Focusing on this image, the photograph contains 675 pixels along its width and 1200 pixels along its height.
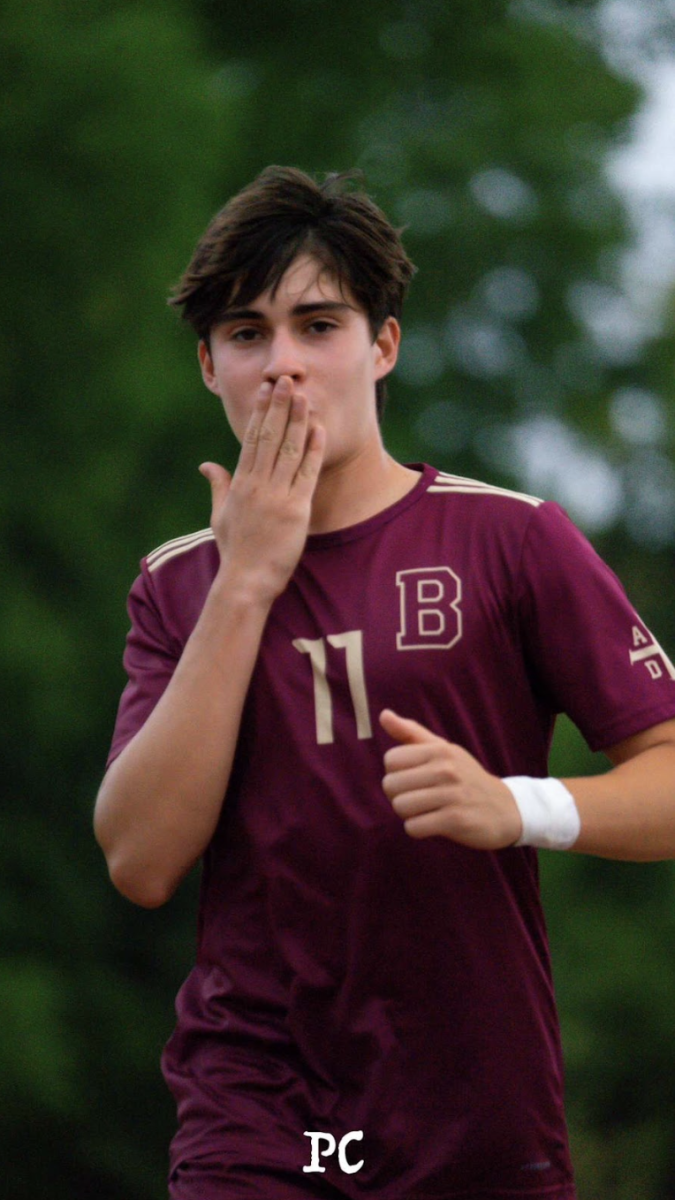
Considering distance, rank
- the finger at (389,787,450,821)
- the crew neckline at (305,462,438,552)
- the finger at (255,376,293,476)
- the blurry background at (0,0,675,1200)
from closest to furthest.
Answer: the finger at (389,787,450,821), the finger at (255,376,293,476), the crew neckline at (305,462,438,552), the blurry background at (0,0,675,1200)

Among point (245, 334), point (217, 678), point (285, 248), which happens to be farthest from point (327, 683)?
point (285, 248)

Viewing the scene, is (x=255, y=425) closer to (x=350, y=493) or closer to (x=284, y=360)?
(x=284, y=360)

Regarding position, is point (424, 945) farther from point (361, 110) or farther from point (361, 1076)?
point (361, 110)

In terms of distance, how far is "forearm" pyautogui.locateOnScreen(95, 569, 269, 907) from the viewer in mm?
2535

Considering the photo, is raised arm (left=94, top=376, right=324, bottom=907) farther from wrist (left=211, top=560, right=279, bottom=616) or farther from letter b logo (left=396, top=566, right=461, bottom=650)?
letter b logo (left=396, top=566, right=461, bottom=650)

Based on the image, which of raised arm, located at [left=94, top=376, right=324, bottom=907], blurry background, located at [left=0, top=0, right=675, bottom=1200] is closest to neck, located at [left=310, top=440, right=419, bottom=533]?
raised arm, located at [left=94, top=376, right=324, bottom=907]

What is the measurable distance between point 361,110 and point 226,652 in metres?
3.64

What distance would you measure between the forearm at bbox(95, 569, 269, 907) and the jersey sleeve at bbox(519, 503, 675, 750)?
0.40 m

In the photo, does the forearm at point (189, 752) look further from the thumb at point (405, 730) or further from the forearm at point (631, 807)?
the forearm at point (631, 807)

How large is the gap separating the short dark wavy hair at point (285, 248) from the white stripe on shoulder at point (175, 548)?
12.6 inches

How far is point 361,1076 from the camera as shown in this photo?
257cm

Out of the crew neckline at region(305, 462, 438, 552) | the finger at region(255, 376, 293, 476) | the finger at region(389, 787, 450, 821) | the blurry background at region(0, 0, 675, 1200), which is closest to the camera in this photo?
the finger at region(389, 787, 450, 821)

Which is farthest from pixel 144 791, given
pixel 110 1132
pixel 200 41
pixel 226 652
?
pixel 200 41

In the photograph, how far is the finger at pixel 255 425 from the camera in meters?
2.63
